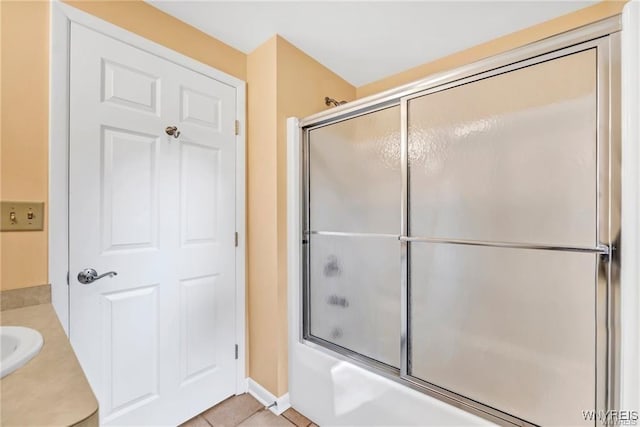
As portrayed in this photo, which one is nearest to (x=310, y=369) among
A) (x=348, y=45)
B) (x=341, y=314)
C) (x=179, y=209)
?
(x=341, y=314)

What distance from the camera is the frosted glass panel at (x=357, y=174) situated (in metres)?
1.46

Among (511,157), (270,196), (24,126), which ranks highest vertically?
(24,126)

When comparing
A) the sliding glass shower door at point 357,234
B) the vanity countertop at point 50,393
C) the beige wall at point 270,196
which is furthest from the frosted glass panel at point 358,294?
the vanity countertop at point 50,393

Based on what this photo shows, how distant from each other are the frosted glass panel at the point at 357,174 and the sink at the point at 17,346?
4.31 ft

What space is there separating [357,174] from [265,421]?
153 cm

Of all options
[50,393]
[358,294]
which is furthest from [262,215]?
[50,393]

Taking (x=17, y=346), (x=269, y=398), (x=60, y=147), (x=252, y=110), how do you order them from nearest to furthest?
(x=17, y=346), (x=60, y=147), (x=269, y=398), (x=252, y=110)

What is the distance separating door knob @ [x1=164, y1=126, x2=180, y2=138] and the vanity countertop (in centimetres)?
111

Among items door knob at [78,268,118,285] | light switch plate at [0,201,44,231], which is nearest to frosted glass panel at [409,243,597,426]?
door knob at [78,268,118,285]

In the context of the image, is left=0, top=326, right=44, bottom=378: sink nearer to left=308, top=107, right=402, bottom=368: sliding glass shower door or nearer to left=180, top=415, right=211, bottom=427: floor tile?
left=180, top=415, right=211, bottom=427: floor tile

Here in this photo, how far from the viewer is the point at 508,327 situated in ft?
3.62

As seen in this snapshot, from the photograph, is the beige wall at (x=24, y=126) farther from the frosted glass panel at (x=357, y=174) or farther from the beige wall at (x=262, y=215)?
the frosted glass panel at (x=357, y=174)

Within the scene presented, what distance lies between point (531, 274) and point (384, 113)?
0.99 m

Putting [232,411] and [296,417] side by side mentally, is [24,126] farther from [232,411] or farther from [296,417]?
[296,417]
